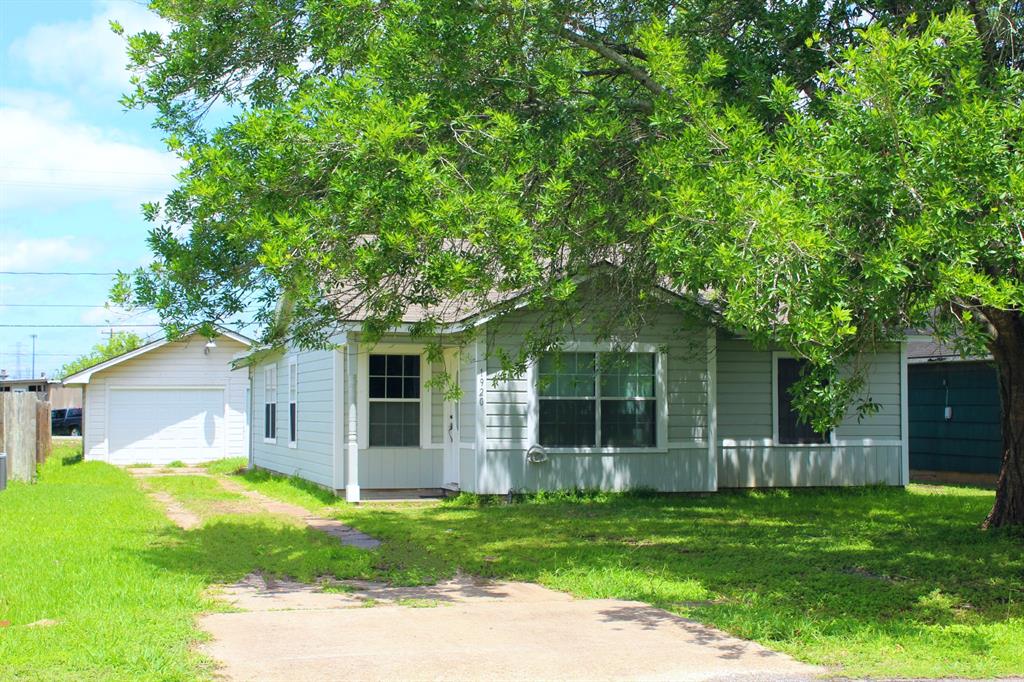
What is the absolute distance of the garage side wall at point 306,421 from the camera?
59.4ft

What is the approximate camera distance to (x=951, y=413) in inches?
846

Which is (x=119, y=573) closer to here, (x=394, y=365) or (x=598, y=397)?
(x=394, y=365)

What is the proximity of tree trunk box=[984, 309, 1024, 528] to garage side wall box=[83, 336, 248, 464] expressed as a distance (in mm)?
21572

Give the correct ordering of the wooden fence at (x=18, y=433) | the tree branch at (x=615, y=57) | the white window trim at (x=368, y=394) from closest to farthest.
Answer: the tree branch at (x=615, y=57) < the white window trim at (x=368, y=394) < the wooden fence at (x=18, y=433)

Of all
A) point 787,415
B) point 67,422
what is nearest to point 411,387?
point 787,415

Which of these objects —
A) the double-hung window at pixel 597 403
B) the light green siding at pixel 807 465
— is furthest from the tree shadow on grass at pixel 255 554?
the light green siding at pixel 807 465

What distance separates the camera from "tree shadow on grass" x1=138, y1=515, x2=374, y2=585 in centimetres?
1023

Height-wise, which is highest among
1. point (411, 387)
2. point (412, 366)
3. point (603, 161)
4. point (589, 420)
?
point (603, 161)

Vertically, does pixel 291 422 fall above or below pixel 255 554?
above

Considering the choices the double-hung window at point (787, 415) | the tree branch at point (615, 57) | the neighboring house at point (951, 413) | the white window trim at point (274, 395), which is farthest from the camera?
the white window trim at point (274, 395)

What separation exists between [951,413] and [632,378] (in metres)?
8.42

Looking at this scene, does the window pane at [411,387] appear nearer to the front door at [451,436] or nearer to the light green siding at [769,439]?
the front door at [451,436]

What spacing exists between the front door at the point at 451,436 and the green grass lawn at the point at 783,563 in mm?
1027

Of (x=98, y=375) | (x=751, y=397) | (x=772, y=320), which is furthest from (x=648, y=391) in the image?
(x=98, y=375)
